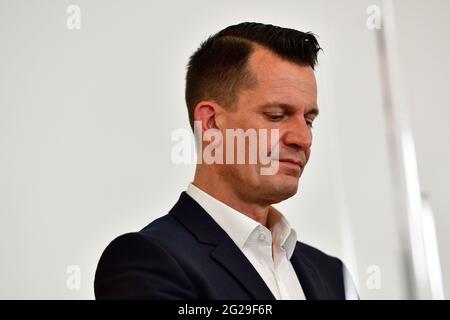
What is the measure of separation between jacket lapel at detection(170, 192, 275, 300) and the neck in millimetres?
37

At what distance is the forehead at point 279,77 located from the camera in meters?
0.99

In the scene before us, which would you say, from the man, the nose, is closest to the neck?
the man

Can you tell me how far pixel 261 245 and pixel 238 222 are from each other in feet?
0.17

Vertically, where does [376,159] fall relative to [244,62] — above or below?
below

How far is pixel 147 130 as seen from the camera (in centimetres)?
116

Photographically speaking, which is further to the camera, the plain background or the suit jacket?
the plain background

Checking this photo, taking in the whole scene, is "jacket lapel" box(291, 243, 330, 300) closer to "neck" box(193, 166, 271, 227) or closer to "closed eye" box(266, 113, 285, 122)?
"neck" box(193, 166, 271, 227)

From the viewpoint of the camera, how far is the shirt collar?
97 centimetres

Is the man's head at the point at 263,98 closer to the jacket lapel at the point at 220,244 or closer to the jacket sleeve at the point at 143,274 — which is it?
the jacket lapel at the point at 220,244
